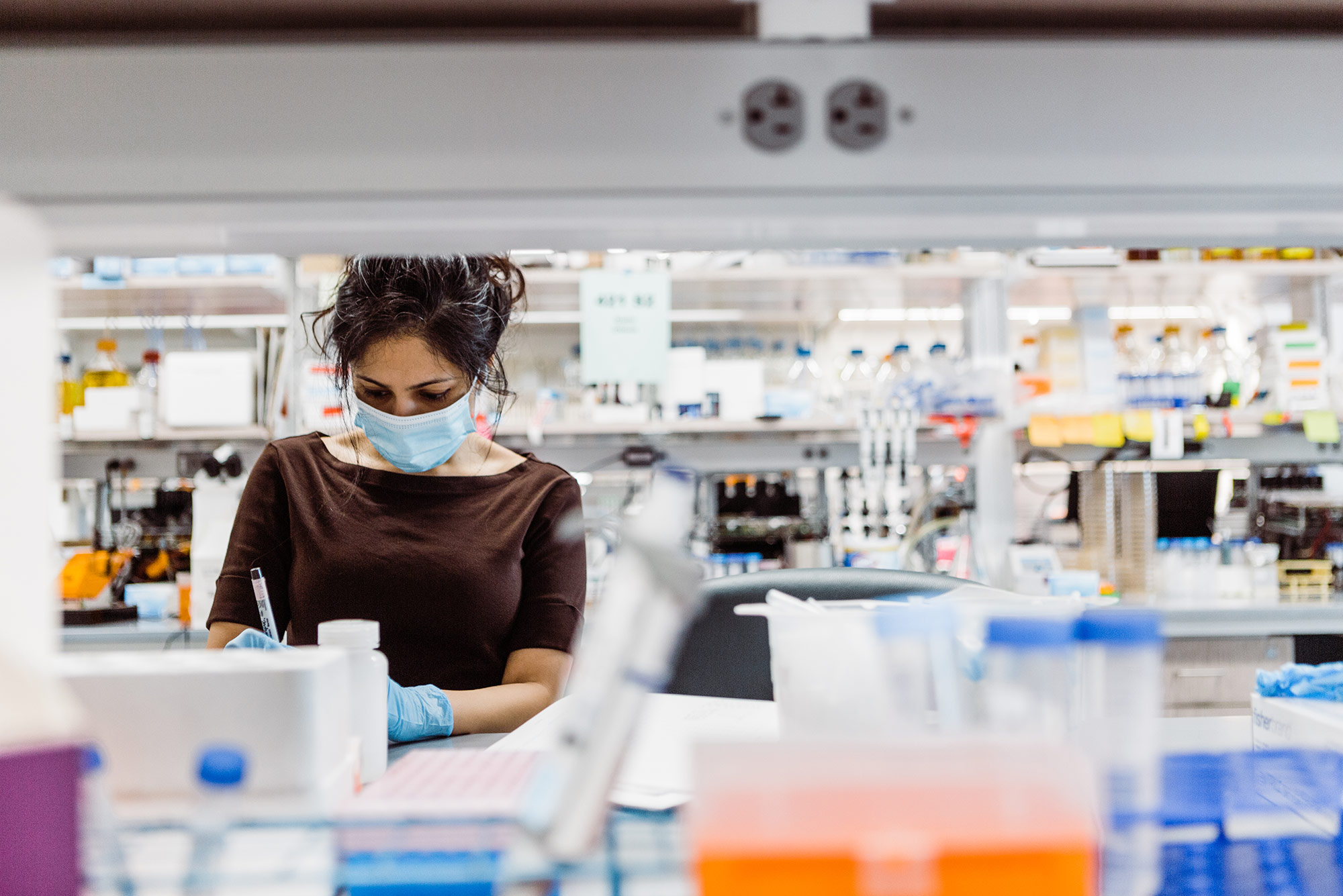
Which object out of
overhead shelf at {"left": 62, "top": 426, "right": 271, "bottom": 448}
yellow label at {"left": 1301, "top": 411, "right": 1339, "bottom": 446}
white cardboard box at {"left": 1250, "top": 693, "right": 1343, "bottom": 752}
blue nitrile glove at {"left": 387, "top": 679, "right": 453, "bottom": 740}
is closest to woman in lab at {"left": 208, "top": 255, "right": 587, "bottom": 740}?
blue nitrile glove at {"left": 387, "top": 679, "right": 453, "bottom": 740}

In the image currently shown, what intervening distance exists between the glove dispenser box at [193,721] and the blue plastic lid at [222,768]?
0.05m

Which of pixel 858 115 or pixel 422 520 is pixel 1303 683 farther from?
pixel 422 520

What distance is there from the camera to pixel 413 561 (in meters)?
1.58

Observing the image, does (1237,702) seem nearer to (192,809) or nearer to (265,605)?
(265,605)

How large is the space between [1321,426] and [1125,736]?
9.25 ft

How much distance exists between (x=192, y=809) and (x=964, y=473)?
9.64 ft

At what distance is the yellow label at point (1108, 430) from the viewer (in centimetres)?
268

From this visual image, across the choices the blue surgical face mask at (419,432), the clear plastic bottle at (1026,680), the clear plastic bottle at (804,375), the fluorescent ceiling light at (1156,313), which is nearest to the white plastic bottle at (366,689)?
the clear plastic bottle at (1026,680)

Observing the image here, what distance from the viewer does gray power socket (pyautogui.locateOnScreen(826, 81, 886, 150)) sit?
510mm

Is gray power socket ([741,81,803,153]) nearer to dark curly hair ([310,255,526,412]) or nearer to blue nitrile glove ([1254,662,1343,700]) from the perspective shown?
blue nitrile glove ([1254,662,1343,700])

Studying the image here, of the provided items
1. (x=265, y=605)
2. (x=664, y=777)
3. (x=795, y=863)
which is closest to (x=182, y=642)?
(x=265, y=605)

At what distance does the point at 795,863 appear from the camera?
1.26 ft

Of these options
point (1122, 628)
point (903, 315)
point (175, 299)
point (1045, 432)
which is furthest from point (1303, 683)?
point (175, 299)

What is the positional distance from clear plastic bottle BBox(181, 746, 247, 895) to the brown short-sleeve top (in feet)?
3.57
